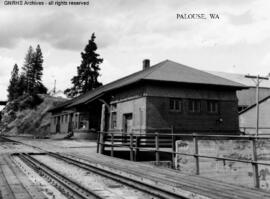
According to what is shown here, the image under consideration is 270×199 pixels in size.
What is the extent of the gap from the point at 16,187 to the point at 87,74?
49.3 m

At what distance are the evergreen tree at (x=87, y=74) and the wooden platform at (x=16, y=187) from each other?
4660cm

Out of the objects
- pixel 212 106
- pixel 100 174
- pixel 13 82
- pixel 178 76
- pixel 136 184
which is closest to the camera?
pixel 136 184

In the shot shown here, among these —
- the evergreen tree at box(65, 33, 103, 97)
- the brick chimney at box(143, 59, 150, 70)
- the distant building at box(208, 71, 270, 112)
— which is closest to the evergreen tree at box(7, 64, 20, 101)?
the evergreen tree at box(65, 33, 103, 97)

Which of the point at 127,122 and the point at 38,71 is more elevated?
the point at 38,71

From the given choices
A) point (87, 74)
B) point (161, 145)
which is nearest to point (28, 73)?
point (87, 74)

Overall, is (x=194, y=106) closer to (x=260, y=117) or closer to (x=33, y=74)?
(x=260, y=117)

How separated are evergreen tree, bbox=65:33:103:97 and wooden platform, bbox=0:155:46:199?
46601 millimetres

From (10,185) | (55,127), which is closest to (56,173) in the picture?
(10,185)

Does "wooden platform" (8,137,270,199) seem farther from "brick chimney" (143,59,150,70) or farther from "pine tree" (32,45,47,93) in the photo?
"pine tree" (32,45,47,93)

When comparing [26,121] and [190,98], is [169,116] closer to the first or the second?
[190,98]

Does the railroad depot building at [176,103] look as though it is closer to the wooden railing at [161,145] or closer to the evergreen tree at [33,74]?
the wooden railing at [161,145]

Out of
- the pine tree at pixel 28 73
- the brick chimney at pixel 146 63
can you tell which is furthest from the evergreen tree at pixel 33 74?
the brick chimney at pixel 146 63

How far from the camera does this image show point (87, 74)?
55094 mm

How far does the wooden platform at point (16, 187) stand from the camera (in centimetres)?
584
